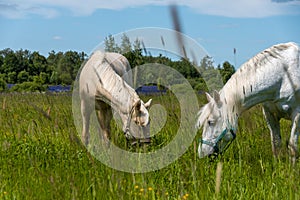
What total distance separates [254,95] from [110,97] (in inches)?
70.2

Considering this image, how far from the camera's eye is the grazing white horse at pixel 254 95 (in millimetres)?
5312

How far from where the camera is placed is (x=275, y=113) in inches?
231

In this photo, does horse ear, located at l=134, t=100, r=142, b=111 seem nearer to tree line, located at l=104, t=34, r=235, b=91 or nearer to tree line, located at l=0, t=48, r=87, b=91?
tree line, located at l=104, t=34, r=235, b=91

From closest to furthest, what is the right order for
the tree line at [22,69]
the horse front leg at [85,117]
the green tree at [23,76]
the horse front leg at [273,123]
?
the horse front leg at [273,123] < the horse front leg at [85,117] < the tree line at [22,69] < the green tree at [23,76]

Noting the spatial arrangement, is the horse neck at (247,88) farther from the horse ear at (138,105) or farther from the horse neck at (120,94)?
the horse neck at (120,94)

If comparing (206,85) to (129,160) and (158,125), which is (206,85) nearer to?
(158,125)

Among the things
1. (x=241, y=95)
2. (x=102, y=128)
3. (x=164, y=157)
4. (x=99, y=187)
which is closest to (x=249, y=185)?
(x=164, y=157)

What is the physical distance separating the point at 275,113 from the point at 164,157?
1927 mm

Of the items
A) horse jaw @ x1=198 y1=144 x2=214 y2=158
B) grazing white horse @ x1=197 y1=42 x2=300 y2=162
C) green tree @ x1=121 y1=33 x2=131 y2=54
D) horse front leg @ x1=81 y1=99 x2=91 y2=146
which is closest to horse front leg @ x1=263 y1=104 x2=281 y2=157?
grazing white horse @ x1=197 y1=42 x2=300 y2=162

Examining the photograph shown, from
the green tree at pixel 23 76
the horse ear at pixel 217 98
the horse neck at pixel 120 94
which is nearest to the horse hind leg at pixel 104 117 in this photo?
the horse neck at pixel 120 94

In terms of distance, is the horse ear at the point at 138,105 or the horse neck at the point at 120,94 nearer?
the horse ear at the point at 138,105

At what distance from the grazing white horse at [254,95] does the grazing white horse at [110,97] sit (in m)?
0.71

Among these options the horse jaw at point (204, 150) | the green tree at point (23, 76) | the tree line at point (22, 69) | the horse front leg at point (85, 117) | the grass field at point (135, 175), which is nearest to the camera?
the grass field at point (135, 175)

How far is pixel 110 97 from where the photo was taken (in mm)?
5879
